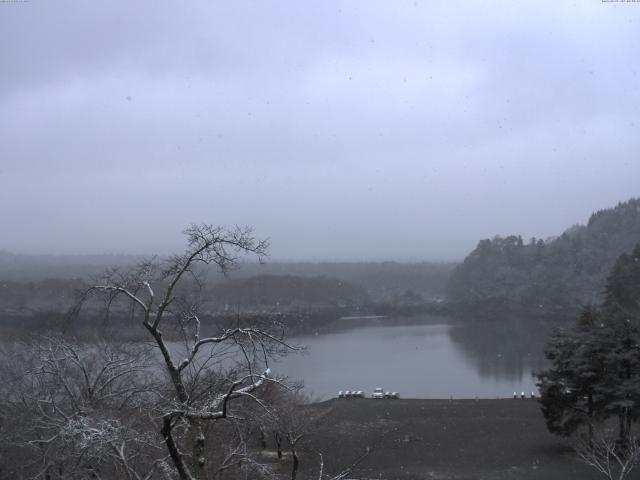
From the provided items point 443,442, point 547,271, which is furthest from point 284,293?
point 443,442

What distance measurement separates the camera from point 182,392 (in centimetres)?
342

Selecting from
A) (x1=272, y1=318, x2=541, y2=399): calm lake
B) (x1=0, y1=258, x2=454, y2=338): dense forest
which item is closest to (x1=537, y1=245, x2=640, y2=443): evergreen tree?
(x1=272, y1=318, x2=541, y2=399): calm lake

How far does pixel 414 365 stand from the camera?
24.2 meters

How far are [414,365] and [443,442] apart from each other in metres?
13.2

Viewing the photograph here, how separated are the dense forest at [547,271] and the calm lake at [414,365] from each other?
12261 millimetres

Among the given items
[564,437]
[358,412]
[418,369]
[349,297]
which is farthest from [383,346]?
[349,297]

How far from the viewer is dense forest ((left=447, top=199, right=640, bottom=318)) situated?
43219 mm

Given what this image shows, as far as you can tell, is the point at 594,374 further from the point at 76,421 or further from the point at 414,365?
the point at 414,365

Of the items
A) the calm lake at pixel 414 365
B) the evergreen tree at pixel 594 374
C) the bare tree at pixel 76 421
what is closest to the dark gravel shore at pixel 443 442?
the evergreen tree at pixel 594 374

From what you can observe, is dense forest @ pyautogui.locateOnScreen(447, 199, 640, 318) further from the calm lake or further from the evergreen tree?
the evergreen tree

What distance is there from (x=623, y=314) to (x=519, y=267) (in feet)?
141

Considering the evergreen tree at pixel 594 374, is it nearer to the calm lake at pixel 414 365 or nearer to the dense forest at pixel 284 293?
the calm lake at pixel 414 365

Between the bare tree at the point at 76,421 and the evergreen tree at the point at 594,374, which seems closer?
the bare tree at the point at 76,421

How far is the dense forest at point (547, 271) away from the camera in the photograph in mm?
43219
